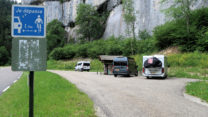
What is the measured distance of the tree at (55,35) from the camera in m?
65.8

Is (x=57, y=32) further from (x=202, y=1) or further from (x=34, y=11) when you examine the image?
(x=34, y=11)

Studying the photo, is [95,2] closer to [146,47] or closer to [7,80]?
[146,47]

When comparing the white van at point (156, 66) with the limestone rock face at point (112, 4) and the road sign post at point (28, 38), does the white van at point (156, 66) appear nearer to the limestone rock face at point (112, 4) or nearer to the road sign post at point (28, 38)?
the road sign post at point (28, 38)

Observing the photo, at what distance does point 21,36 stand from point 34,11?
52cm

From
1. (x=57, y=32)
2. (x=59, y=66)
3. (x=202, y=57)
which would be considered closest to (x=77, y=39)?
(x=57, y=32)

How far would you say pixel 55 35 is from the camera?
6544 cm

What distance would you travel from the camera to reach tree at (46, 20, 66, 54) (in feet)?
216

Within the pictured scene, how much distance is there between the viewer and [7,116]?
17.3 ft

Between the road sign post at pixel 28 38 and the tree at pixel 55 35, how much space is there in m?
63.7

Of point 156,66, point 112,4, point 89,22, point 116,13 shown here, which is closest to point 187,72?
point 156,66

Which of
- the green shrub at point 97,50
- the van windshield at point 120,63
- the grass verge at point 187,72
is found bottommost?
the grass verge at point 187,72

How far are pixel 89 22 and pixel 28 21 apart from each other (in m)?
55.1

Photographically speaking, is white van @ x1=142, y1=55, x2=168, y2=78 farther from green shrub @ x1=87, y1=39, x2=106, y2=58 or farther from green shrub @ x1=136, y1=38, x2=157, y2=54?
green shrub @ x1=87, y1=39, x2=106, y2=58

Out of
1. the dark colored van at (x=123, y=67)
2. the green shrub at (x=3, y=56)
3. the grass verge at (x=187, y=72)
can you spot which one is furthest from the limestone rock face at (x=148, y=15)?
the green shrub at (x=3, y=56)
